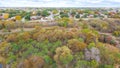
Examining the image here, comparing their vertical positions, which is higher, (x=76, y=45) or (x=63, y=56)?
(x=76, y=45)

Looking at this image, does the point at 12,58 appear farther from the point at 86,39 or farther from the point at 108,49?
the point at 108,49

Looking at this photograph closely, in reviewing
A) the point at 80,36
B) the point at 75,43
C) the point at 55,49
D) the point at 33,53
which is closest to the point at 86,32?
the point at 80,36

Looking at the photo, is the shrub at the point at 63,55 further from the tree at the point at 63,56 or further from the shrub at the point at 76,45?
the shrub at the point at 76,45

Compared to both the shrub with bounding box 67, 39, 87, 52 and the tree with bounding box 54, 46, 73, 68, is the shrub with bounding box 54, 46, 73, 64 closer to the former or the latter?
the tree with bounding box 54, 46, 73, 68

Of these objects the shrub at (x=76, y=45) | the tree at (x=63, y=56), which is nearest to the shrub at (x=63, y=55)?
the tree at (x=63, y=56)

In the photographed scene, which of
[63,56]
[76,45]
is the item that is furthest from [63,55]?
[76,45]

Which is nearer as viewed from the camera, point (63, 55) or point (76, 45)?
point (63, 55)

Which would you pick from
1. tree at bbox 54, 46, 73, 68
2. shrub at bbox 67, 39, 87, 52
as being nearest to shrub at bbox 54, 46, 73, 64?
tree at bbox 54, 46, 73, 68

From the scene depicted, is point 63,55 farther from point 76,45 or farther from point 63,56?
point 76,45

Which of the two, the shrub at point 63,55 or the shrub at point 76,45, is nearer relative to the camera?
the shrub at point 63,55

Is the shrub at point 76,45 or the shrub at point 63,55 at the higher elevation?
the shrub at point 76,45

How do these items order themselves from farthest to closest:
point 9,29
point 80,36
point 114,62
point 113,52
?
point 9,29, point 80,36, point 113,52, point 114,62
